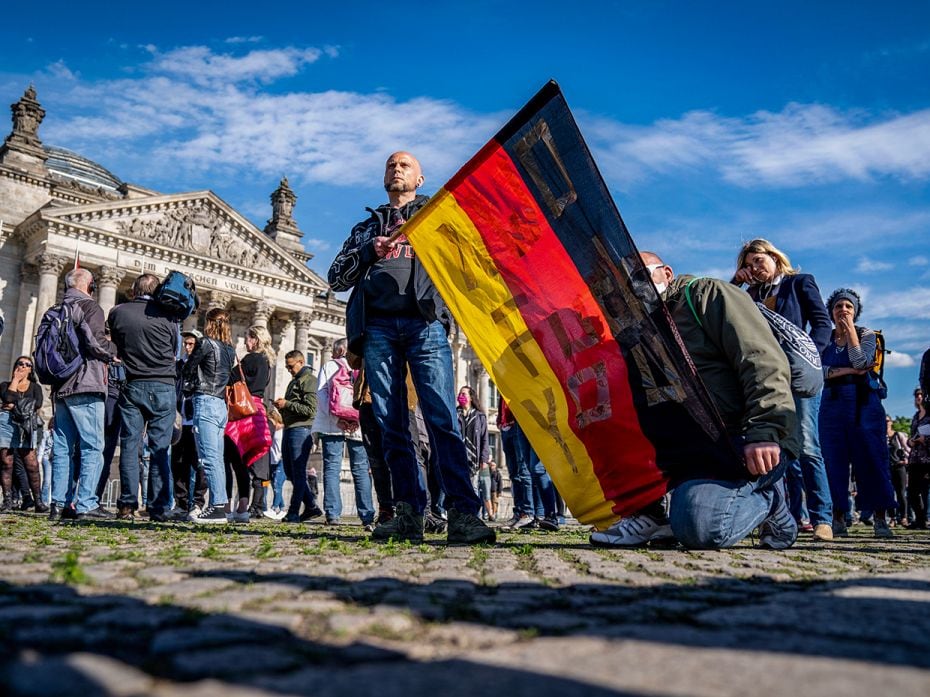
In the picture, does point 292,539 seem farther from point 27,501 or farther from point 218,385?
point 27,501

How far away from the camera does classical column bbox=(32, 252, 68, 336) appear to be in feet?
110

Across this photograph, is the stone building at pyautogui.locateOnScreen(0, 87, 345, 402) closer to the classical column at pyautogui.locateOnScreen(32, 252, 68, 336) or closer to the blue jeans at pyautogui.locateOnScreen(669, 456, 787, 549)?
the classical column at pyautogui.locateOnScreen(32, 252, 68, 336)

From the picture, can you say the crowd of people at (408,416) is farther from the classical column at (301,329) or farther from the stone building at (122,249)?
the classical column at (301,329)

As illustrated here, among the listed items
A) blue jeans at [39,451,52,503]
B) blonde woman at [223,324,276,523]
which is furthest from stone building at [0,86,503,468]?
blonde woman at [223,324,276,523]

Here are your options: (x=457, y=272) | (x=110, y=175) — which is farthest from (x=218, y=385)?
(x=110, y=175)

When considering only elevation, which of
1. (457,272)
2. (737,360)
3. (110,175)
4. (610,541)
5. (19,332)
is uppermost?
(110,175)

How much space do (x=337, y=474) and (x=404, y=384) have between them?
14.3 feet

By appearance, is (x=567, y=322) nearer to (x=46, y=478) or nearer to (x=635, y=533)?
(x=635, y=533)

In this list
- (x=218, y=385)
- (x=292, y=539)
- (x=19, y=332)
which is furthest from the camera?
(x=19, y=332)

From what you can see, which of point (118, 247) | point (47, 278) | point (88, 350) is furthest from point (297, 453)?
point (118, 247)

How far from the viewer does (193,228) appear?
39.4m

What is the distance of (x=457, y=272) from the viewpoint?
477cm

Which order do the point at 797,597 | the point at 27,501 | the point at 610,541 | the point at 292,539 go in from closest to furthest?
the point at 797,597
the point at 610,541
the point at 292,539
the point at 27,501

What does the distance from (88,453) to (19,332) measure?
1280 inches
